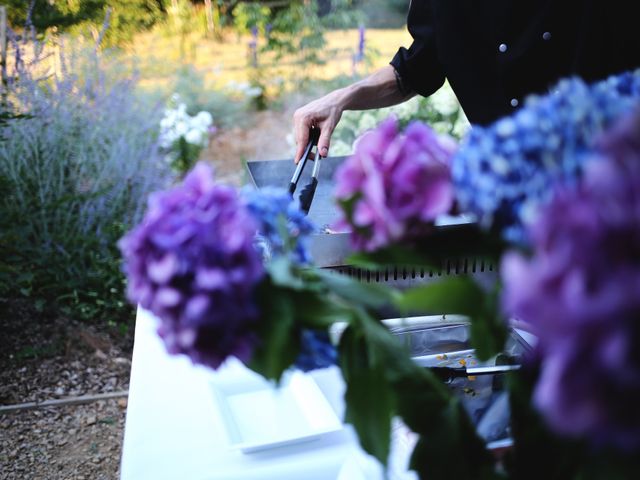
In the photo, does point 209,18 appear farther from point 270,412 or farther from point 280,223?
point 280,223

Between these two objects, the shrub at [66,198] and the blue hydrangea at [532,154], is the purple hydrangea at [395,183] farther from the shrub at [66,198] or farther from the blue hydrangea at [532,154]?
the shrub at [66,198]

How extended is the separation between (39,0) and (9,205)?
111 inches

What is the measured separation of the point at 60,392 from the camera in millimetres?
2727

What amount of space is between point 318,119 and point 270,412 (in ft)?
2.62

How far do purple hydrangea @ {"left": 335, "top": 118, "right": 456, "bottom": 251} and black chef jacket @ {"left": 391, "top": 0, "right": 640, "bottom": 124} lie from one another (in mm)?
1112

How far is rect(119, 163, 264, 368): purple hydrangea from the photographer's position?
16.5 inches

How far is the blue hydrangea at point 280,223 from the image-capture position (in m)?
0.51

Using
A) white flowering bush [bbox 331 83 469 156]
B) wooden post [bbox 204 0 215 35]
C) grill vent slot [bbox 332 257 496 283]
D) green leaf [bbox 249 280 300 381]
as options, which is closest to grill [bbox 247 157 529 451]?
grill vent slot [bbox 332 257 496 283]

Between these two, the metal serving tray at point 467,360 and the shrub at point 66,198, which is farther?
the shrub at point 66,198

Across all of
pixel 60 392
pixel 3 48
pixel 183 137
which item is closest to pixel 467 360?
pixel 60 392

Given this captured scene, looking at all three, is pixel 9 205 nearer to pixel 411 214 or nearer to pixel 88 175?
pixel 88 175

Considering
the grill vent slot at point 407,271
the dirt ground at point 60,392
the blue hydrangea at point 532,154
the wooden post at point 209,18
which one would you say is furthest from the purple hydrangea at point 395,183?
the wooden post at point 209,18

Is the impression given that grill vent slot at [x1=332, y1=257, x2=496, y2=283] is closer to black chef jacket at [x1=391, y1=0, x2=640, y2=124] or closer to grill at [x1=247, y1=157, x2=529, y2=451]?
grill at [x1=247, y1=157, x2=529, y2=451]

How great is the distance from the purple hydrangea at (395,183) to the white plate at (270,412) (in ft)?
1.79
